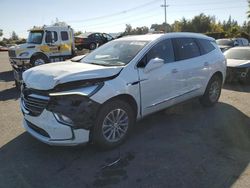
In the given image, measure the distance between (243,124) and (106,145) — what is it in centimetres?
296

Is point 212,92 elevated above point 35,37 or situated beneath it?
situated beneath

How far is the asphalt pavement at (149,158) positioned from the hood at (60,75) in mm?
1104

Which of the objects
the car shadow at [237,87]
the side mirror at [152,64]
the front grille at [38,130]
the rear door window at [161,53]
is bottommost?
the car shadow at [237,87]

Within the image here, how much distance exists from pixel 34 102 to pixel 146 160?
1900 millimetres

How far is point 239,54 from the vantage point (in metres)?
10.6

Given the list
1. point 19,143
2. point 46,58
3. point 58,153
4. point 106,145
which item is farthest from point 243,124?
point 46,58

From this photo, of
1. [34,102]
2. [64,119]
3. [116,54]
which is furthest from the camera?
[116,54]

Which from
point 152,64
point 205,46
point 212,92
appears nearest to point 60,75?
point 152,64

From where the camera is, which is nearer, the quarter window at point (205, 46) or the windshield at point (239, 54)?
the quarter window at point (205, 46)

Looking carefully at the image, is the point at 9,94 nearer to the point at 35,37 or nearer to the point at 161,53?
the point at 161,53

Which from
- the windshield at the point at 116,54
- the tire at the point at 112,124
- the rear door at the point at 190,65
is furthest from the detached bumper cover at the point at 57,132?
the rear door at the point at 190,65

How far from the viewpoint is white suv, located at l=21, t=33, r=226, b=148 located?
390cm

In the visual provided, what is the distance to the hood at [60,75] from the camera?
13.2 feet

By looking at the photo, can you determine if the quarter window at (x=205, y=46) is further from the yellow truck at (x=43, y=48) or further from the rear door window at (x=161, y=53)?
the yellow truck at (x=43, y=48)
